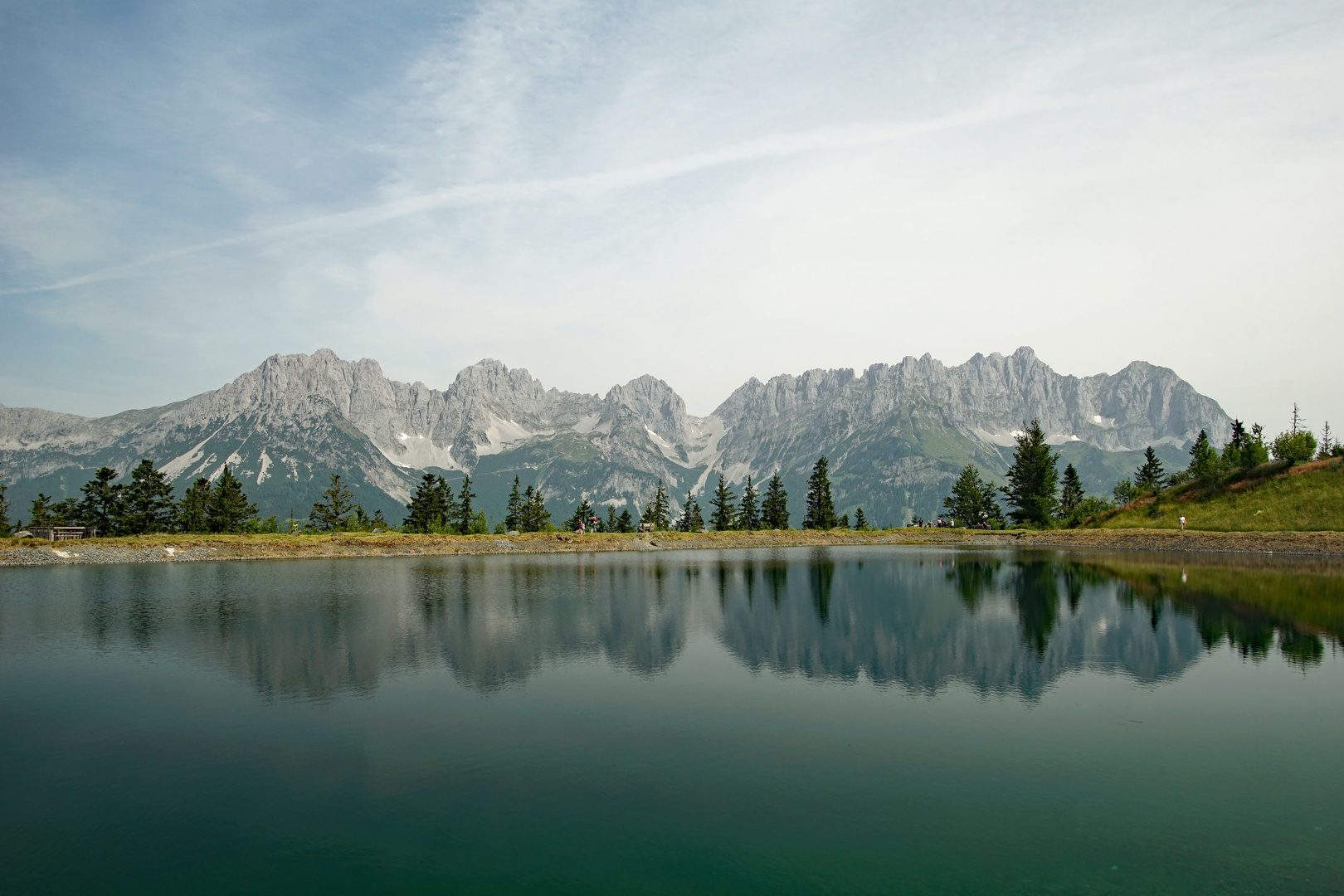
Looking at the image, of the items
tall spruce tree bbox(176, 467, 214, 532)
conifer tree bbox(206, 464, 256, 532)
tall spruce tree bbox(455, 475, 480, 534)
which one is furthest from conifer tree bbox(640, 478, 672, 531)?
tall spruce tree bbox(176, 467, 214, 532)

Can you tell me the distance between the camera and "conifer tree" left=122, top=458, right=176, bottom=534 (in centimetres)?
11369

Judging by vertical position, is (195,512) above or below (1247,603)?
above

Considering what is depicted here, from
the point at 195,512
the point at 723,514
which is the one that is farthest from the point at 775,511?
the point at 195,512

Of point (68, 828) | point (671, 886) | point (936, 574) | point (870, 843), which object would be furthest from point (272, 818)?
point (936, 574)

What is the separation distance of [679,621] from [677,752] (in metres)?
23.9

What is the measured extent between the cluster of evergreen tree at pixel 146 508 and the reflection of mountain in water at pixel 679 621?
41.3m

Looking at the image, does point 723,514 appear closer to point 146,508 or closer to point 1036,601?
point 146,508

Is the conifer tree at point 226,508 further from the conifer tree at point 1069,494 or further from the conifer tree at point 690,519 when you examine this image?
the conifer tree at point 1069,494

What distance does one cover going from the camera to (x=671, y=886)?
45.1 ft

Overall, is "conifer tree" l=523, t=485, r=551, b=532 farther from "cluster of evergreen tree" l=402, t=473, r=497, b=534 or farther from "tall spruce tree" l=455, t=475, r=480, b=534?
"tall spruce tree" l=455, t=475, r=480, b=534

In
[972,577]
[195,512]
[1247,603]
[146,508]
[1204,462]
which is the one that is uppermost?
[1204,462]

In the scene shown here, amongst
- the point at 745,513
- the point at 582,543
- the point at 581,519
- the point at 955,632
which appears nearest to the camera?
the point at 955,632

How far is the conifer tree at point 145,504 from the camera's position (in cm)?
→ 11369

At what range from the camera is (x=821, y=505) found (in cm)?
16112
